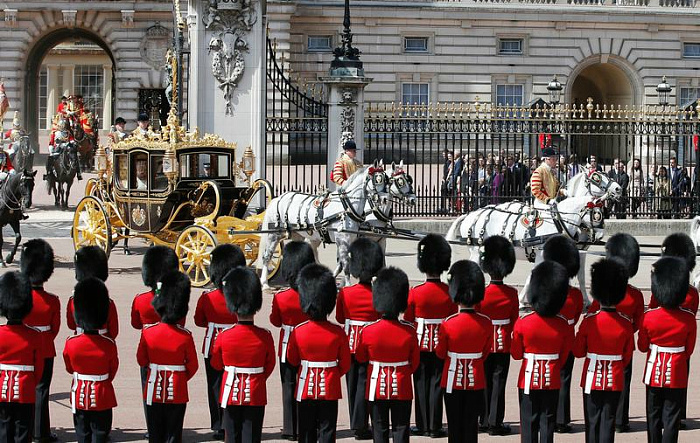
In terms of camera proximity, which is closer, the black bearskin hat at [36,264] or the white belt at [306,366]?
the white belt at [306,366]

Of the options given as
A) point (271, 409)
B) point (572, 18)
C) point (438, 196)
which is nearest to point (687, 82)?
point (572, 18)

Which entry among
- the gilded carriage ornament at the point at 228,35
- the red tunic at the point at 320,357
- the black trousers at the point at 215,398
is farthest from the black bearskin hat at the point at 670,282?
the gilded carriage ornament at the point at 228,35

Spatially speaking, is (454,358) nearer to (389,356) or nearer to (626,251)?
(389,356)

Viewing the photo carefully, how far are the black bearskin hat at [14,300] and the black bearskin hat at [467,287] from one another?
2580 mm

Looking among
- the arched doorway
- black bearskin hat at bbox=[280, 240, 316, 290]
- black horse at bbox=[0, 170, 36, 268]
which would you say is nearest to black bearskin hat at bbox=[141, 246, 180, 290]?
black bearskin hat at bbox=[280, 240, 316, 290]

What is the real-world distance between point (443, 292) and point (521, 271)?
8.13m

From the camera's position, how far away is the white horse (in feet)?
43.8

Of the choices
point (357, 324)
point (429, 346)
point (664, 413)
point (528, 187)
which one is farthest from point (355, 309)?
point (528, 187)

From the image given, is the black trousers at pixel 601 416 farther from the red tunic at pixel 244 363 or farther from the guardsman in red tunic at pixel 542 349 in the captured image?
the red tunic at pixel 244 363

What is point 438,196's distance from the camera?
831 inches

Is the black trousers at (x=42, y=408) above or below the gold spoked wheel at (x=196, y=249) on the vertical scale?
below

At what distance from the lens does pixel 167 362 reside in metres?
7.71

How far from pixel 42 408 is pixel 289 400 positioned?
5.15 ft

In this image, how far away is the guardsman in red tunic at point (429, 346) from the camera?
8.73m
